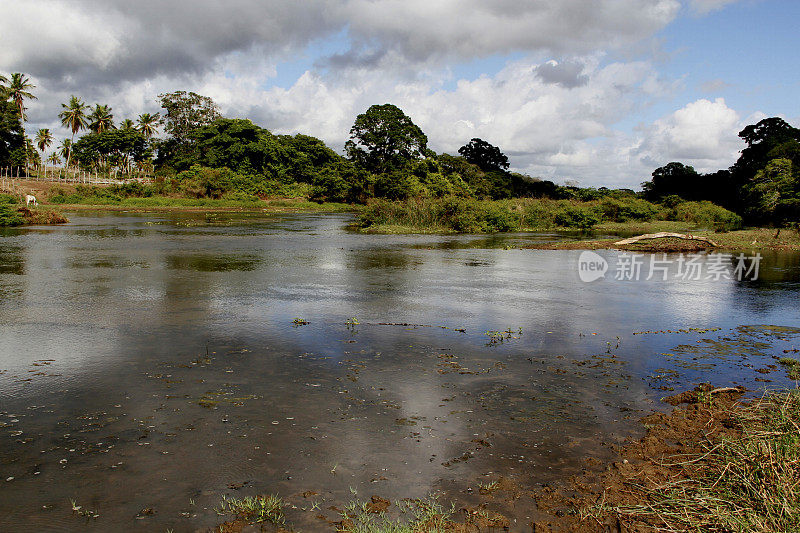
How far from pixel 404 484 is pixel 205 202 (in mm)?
61596

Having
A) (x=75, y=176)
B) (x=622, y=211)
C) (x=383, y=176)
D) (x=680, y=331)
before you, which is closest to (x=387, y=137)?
(x=383, y=176)

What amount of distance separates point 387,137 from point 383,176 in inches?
422

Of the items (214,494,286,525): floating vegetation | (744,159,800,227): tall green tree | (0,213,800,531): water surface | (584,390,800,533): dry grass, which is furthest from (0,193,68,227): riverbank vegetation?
(744,159,800,227): tall green tree

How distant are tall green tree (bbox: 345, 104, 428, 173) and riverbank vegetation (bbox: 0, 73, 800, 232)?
0.51 ft

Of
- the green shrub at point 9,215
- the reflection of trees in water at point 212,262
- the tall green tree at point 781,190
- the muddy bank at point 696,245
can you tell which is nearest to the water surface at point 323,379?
the reflection of trees in water at point 212,262

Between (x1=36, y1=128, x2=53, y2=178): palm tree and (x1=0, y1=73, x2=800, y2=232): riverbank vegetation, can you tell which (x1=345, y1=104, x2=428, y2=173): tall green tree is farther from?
(x1=36, y1=128, x2=53, y2=178): palm tree

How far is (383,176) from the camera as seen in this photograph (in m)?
58.0

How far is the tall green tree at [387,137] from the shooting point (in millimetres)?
65875

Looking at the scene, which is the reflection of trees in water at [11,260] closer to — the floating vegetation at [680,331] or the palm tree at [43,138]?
the floating vegetation at [680,331]

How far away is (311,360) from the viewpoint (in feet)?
23.6

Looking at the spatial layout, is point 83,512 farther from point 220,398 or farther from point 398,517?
point 398,517

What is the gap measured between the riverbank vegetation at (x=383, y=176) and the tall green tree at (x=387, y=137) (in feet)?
0.51

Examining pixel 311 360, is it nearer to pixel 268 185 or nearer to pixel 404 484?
pixel 404 484

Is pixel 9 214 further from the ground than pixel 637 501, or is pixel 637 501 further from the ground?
pixel 9 214
